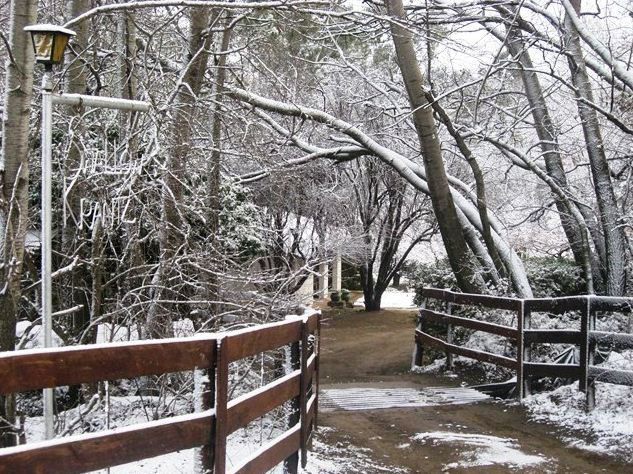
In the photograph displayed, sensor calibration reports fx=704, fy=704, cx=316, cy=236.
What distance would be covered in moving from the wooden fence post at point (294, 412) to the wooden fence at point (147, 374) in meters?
0.42

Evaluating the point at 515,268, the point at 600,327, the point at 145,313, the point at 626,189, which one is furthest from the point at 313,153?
the point at 145,313

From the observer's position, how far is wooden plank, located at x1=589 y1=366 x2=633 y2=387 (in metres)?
7.30

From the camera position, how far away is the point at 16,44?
486cm

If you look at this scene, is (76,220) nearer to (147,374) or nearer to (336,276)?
(147,374)

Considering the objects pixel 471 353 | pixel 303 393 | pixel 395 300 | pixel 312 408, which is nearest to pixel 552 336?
pixel 471 353

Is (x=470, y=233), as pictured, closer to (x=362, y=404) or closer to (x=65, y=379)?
(x=362, y=404)

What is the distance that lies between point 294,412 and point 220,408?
1.79 meters

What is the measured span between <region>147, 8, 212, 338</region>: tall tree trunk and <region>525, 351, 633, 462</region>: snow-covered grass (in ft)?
14.0

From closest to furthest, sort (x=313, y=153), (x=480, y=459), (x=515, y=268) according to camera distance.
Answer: (x=480, y=459) → (x=515, y=268) → (x=313, y=153)

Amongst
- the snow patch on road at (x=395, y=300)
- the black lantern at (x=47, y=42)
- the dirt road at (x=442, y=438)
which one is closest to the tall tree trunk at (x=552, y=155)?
the dirt road at (x=442, y=438)

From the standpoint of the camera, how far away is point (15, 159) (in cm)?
487

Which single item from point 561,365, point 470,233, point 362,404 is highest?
point 470,233

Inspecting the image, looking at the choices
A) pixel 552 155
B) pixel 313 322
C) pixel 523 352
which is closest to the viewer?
pixel 313 322

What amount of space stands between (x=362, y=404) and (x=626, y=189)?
593cm
